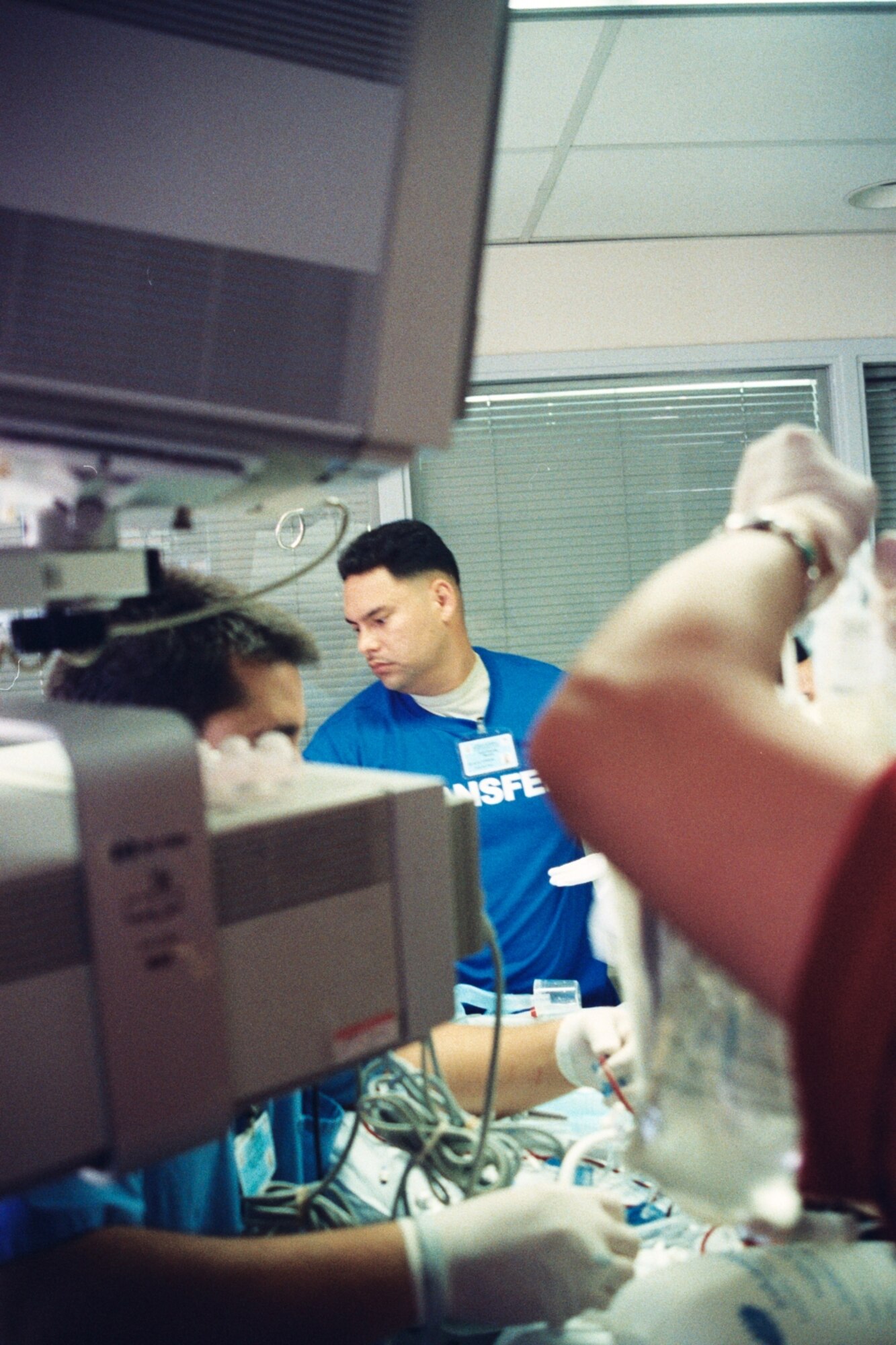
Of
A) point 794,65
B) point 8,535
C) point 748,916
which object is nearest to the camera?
point 748,916

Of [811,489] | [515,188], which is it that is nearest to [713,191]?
[515,188]

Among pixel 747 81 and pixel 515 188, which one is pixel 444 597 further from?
pixel 747 81

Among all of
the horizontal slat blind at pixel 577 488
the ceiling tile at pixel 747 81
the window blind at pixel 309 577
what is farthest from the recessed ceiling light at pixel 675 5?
the window blind at pixel 309 577

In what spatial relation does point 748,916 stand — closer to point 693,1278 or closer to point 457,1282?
point 693,1278

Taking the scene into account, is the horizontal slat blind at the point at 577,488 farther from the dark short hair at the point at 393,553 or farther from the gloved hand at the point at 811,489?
the gloved hand at the point at 811,489

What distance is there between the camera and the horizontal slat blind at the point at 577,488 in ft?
10.8

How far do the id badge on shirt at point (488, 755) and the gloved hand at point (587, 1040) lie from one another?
3.57 ft

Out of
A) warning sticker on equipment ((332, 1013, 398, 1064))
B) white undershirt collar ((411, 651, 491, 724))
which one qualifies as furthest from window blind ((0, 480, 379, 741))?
warning sticker on equipment ((332, 1013, 398, 1064))

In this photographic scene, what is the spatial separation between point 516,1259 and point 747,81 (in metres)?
2.33

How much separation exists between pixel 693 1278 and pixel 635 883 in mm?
408

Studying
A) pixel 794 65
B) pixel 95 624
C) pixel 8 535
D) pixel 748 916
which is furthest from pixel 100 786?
pixel 8 535

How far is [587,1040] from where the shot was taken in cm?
125

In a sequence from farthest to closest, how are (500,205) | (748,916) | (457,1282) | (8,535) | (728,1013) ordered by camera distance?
(8,535), (500,205), (457,1282), (728,1013), (748,916)

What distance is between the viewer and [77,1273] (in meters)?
0.71
